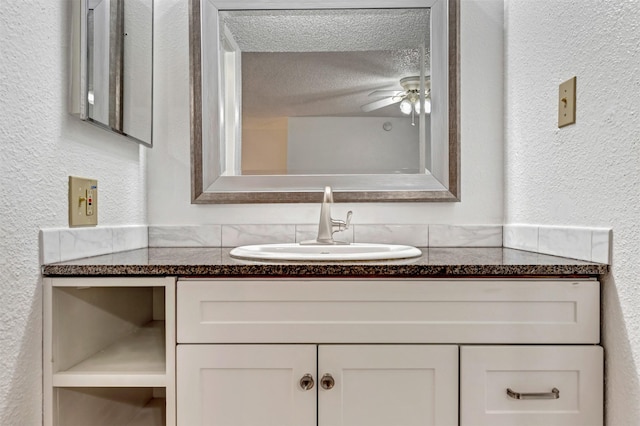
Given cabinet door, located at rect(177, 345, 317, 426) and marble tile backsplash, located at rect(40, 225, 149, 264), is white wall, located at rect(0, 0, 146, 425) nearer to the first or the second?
marble tile backsplash, located at rect(40, 225, 149, 264)

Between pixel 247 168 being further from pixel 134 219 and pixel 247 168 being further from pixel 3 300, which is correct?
pixel 3 300

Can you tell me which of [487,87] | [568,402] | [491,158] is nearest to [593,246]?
[568,402]

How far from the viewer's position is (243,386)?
0.91m

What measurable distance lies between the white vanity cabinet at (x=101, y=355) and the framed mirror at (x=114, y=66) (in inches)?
17.0

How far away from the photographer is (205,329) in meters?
0.91

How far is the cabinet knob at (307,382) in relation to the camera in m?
0.89

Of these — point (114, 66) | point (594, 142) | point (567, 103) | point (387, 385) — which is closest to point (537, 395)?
point (387, 385)

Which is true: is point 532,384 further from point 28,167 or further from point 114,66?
point 114,66

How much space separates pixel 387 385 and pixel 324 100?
88cm

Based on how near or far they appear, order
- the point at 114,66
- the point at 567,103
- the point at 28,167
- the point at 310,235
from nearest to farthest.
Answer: the point at 28,167 < the point at 567,103 < the point at 114,66 < the point at 310,235

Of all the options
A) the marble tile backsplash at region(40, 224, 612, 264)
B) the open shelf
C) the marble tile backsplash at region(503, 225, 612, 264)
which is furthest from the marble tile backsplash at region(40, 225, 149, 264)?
the marble tile backsplash at region(503, 225, 612, 264)

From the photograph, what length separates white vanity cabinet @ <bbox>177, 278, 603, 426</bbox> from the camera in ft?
2.94

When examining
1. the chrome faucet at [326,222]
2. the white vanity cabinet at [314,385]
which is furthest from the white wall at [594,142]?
the chrome faucet at [326,222]

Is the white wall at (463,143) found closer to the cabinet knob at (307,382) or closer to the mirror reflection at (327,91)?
the mirror reflection at (327,91)
